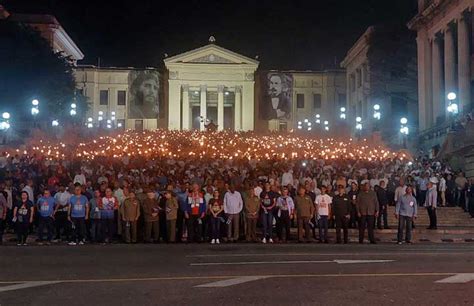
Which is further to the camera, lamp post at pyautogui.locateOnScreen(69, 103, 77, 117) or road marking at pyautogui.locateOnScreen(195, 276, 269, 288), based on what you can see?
lamp post at pyautogui.locateOnScreen(69, 103, 77, 117)

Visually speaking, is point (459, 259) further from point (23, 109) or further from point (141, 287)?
point (23, 109)

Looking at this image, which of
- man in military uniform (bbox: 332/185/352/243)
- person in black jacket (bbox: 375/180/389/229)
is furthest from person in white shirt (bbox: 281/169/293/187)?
man in military uniform (bbox: 332/185/352/243)

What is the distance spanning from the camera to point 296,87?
327 feet

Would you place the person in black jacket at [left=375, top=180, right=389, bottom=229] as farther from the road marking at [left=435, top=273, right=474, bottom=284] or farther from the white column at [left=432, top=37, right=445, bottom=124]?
the white column at [left=432, top=37, right=445, bottom=124]

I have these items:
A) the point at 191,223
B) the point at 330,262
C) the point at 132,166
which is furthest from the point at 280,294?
the point at 132,166

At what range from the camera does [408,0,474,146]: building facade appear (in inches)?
2066

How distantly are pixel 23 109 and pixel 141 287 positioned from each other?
51584mm

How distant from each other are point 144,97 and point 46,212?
2770 inches

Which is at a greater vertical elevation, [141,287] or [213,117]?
[213,117]

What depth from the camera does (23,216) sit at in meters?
18.7

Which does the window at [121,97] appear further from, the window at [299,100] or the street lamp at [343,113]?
the street lamp at [343,113]

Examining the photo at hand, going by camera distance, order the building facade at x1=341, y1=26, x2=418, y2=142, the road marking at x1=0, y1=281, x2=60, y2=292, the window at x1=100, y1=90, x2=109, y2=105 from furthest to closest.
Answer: the window at x1=100, y1=90, x2=109, y2=105, the building facade at x1=341, y1=26, x2=418, y2=142, the road marking at x1=0, y1=281, x2=60, y2=292

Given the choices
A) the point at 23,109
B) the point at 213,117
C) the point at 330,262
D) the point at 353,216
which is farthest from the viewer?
the point at 213,117

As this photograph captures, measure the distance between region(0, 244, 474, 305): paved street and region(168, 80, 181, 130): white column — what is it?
7868cm
